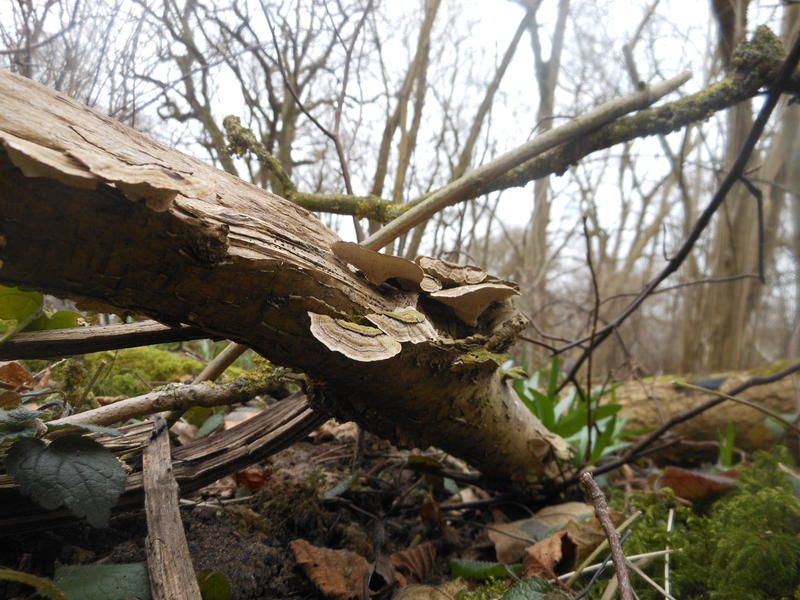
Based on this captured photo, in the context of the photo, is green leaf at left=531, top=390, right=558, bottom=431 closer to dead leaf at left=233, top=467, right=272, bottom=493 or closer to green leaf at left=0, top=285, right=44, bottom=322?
dead leaf at left=233, top=467, right=272, bottom=493

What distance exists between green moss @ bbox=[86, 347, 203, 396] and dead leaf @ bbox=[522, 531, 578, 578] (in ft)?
4.82

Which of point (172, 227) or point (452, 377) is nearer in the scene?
point (172, 227)

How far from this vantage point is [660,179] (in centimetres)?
989

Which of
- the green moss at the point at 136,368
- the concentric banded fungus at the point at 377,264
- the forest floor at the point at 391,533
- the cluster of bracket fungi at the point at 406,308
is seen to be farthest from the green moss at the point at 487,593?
the green moss at the point at 136,368

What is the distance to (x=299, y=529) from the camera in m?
1.42

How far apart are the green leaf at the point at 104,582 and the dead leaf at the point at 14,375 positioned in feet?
1.90

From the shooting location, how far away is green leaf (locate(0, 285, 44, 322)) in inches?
36.1

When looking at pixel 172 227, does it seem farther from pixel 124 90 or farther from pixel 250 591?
pixel 124 90

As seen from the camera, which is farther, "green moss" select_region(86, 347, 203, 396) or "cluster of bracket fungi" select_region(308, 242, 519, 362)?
"green moss" select_region(86, 347, 203, 396)

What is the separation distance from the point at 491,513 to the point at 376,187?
1711 millimetres

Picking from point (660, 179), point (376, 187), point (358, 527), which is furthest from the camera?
point (660, 179)

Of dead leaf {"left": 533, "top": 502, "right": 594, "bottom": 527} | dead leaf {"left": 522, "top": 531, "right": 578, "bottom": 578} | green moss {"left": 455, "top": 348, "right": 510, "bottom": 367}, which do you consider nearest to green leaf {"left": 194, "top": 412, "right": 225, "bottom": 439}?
green moss {"left": 455, "top": 348, "right": 510, "bottom": 367}

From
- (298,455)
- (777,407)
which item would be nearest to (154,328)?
(298,455)

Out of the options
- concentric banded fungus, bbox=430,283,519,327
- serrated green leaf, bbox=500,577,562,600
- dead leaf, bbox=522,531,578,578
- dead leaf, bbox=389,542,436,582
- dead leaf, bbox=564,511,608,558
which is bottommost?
dead leaf, bbox=389,542,436,582
